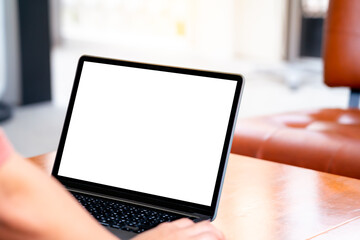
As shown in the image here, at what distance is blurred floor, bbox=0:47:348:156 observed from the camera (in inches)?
130

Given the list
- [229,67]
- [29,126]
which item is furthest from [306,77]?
[29,126]

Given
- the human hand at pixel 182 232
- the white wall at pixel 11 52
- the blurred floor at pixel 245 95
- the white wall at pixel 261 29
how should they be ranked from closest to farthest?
the human hand at pixel 182 232 → the blurred floor at pixel 245 95 → the white wall at pixel 11 52 → the white wall at pixel 261 29

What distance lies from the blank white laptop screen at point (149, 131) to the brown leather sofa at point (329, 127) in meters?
0.76

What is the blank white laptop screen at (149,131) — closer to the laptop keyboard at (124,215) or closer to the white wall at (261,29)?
the laptop keyboard at (124,215)

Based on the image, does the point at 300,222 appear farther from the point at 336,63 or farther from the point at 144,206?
the point at 336,63

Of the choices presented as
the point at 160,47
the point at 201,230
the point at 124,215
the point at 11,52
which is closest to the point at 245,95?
the point at 11,52

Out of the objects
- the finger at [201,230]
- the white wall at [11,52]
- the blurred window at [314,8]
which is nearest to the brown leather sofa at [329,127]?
the finger at [201,230]

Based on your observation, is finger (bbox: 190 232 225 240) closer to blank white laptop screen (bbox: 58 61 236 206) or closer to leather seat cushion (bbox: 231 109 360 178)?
blank white laptop screen (bbox: 58 61 236 206)

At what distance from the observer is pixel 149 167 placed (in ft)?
3.10

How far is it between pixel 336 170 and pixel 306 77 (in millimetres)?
3695

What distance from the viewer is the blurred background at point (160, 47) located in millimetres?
3832

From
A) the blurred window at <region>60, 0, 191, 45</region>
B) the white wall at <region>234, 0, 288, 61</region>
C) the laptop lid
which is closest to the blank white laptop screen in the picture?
the laptop lid

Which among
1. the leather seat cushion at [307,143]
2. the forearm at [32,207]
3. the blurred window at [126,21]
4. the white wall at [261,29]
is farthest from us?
the blurred window at [126,21]

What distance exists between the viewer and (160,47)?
7.19 m
